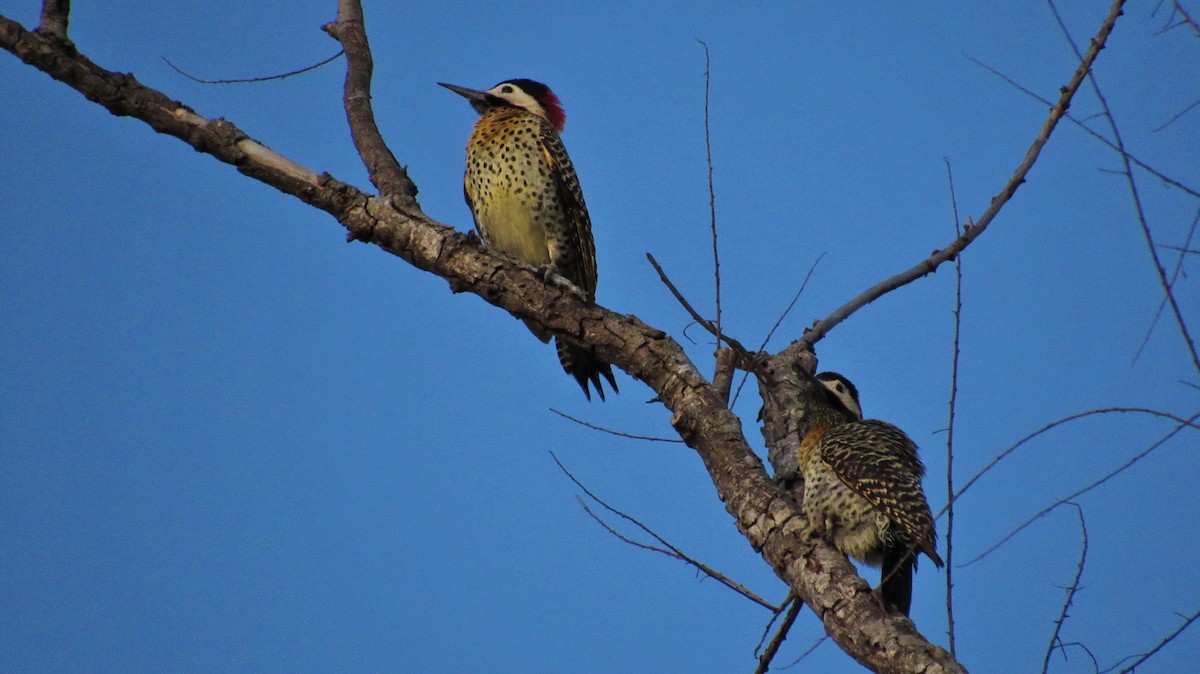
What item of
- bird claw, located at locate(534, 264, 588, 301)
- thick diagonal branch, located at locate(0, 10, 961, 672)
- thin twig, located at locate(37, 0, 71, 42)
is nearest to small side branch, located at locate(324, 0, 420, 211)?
thick diagonal branch, located at locate(0, 10, 961, 672)

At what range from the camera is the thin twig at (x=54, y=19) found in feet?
16.1

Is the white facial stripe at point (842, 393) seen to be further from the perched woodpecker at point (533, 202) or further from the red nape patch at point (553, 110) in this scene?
the red nape patch at point (553, 110)

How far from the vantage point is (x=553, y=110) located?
8.89 m

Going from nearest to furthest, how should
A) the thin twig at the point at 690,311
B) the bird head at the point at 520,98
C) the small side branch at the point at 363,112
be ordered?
the thin twig at the point at 690,311 < the small side branch at the point at 363,112 < the bird head at the point at 520,98

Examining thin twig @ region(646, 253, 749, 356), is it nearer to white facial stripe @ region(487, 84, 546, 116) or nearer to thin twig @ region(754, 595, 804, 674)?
thin twig @ region(754, 595, 804, 674)

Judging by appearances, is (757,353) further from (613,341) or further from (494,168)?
(494,168)

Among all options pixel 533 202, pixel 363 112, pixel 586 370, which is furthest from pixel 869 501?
pixel 363 112

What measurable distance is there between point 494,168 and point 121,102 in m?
3.06

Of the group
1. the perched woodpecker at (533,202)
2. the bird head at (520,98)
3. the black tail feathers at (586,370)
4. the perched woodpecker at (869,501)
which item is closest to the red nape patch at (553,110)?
the bird head at (520,98)

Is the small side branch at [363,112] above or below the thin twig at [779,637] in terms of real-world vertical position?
above

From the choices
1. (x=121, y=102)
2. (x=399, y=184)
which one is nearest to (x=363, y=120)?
(x=399, y=184)

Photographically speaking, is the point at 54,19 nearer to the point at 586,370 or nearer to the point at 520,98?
the point at 586,370

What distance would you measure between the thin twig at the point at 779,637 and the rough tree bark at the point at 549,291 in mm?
360

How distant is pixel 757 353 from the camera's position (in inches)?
217
